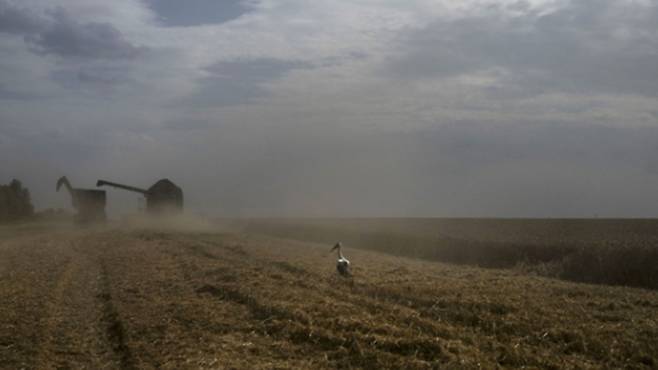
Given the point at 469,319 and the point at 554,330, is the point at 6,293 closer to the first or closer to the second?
the point at 469,319

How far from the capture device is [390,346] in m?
11.2

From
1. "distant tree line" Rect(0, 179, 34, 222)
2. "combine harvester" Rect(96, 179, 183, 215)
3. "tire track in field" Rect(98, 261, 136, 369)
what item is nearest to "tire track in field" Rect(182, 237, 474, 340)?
"tire track in field" Rect(98, 261, 136, 369)

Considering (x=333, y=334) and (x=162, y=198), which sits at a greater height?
(x=162, y=198)

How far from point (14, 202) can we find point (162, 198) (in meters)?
18.0

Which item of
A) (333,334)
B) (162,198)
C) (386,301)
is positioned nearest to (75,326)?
(333,334)

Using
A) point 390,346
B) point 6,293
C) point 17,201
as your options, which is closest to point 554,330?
point 390,346

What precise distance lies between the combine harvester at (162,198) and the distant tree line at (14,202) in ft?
47.9

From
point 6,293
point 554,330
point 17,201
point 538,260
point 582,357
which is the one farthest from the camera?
point 17,201

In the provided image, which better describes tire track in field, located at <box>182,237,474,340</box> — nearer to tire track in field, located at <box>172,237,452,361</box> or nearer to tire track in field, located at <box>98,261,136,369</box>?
tire track in field, located at <box>172,237,452,361</box>

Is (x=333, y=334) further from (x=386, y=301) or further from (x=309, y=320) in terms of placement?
(x=386, y=301)

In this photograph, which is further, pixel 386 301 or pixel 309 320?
pixel 386 301

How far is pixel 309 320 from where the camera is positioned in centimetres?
1301

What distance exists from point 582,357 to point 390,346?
10.1 feet

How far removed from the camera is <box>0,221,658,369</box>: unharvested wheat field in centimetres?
1077
